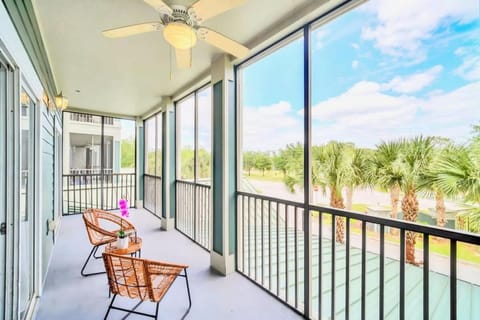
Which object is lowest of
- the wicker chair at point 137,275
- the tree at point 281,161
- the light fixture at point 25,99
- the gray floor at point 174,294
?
the gray floor at point 174,294

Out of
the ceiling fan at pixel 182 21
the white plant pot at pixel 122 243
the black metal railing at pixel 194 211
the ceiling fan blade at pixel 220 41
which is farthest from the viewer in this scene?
the black metal railing at pixel 194 211

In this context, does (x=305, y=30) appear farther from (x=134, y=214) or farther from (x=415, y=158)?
(x=134, y=214)

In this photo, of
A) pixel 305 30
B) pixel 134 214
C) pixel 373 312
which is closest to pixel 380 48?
pixel 305 30

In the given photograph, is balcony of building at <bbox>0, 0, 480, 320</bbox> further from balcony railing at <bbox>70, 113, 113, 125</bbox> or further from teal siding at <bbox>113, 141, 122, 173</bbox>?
teal siding at <bbox>113, 141, 122, 173</bbox>

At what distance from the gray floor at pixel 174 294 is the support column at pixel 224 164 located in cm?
24

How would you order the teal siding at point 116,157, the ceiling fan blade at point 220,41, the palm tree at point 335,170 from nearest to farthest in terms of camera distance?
1. the ceiling fan blade at point 220,41
2. the palm tree at point 335,170
3. the teal siding at point 116,157

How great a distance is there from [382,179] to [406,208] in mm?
224

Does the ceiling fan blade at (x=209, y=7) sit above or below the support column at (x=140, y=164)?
above

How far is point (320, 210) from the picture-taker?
2006 mm

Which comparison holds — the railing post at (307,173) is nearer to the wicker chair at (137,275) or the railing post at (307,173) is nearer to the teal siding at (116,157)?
the wicker chair at (137,275)

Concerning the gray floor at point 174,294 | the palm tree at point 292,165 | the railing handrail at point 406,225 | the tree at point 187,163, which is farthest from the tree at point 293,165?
the tree at point 187,163

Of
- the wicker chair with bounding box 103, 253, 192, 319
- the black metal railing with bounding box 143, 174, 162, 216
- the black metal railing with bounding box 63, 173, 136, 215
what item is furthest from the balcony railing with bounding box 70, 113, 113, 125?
the wicker chair with bounding box 103, 253, 192, 319

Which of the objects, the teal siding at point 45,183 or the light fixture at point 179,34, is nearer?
the light fixture at point 179,34

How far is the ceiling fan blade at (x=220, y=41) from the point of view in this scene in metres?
1.76
